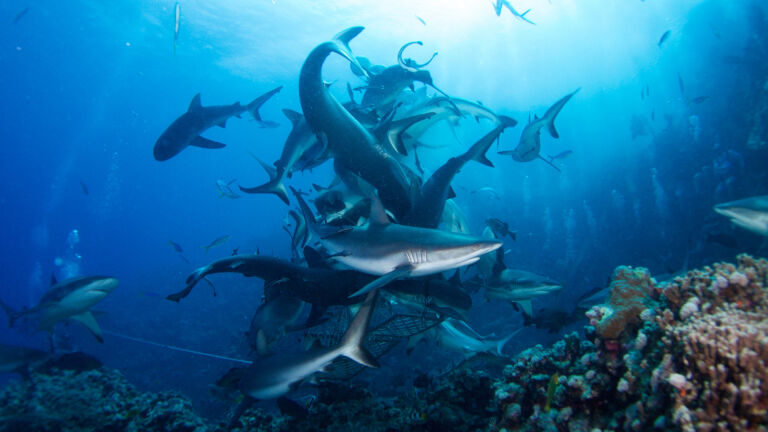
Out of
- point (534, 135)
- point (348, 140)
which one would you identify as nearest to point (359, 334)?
point (348, 140)

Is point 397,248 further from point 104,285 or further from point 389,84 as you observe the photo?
point 104,285

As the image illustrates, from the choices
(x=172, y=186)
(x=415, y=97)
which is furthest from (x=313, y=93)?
(x=172, y=186)

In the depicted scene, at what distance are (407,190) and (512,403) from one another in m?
2.82

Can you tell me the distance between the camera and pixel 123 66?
50.7m

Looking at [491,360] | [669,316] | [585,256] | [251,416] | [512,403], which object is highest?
[669,316]

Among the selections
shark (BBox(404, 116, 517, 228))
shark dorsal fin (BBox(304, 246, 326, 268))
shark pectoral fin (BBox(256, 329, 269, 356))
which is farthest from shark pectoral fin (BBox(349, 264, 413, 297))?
shark pectoral fin (BBox(256, 329, 269, 356))

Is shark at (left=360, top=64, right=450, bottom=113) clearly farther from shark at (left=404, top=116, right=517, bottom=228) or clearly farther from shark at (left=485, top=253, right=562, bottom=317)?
shark at (left=485, top=253, right=562, bottom=317)

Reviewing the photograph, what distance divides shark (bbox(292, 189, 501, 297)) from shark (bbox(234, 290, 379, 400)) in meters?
0.48

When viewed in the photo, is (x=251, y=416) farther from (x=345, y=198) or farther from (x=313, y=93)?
(x=313, y=93)

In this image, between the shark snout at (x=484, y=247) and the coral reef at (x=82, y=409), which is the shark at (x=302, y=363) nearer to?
the shark snout at (x=484, y=247)

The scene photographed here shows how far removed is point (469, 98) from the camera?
27.2 m

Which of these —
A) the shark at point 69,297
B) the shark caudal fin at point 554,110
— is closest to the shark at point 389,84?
the shark caudal fin at point 554,110

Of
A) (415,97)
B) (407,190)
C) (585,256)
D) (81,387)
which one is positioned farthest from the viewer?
(585,256)

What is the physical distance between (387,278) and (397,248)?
52cm
